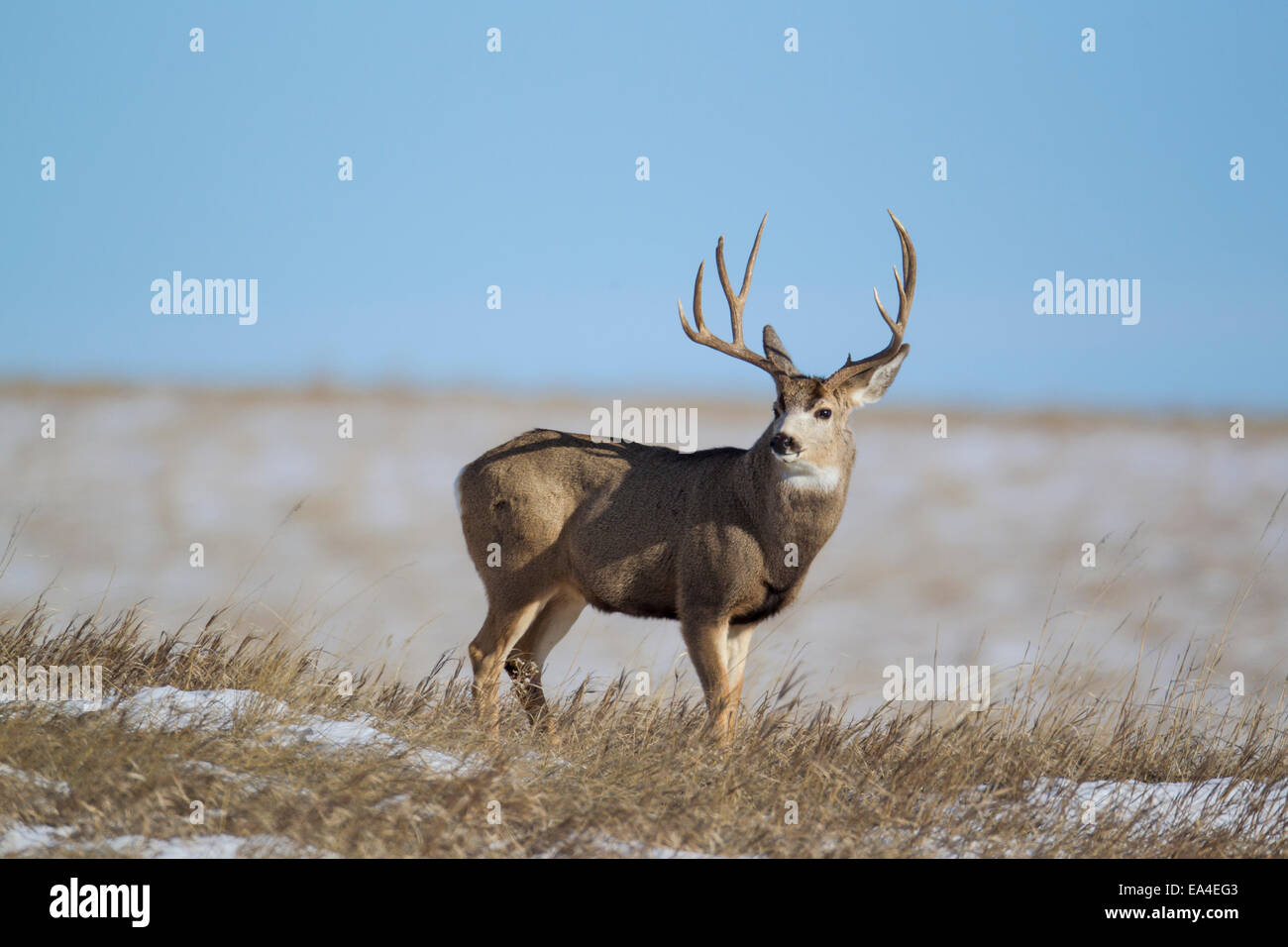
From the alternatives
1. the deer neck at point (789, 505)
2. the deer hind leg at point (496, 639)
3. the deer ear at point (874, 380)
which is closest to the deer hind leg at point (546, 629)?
the deer hind leg at point (496, 639)

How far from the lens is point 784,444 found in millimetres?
8109

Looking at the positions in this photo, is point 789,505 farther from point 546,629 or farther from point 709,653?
point 546,629

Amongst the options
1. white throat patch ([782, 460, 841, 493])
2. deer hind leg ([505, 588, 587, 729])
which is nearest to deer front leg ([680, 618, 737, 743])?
white throat patch ([782, 460, 841, 493])

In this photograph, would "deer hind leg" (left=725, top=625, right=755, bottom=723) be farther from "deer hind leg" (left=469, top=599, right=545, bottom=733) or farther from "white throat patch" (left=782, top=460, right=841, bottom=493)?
"deer hind leg" (left=469, top=599, right=545, bottom=733)

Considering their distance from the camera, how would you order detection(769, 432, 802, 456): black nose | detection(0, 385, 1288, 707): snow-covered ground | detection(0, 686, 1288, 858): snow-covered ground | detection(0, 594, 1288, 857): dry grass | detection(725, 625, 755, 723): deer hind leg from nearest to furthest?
detection(0, 594, 1288, 857): dry grass, detection(0, 686, 1288, 858): snow-covered ground, detection(769, 432, 802, 456): black nose, detection(725, 625, 755, 723): deer hind leg, detection(0, 385, 1288, 707): snow-covered ground

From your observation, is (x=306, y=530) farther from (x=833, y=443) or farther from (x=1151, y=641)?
(x=833, y=443)

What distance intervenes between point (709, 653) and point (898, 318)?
99.1 inches

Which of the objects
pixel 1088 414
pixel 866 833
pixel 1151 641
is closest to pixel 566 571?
pixel 866 833

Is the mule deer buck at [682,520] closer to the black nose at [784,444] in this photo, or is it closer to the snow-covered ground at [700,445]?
the black nose at [784,444]

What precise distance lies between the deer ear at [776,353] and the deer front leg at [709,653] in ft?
5.67

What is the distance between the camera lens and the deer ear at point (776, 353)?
29.4 ft

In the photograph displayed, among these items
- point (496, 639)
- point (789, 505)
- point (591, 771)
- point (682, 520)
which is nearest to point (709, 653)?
point (682, 520)

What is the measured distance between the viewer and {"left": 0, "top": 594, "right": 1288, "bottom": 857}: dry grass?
5480 mm

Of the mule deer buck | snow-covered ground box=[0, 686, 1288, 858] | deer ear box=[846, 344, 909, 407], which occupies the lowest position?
snow-covered ground box=[0, 686, 1288, 858]
